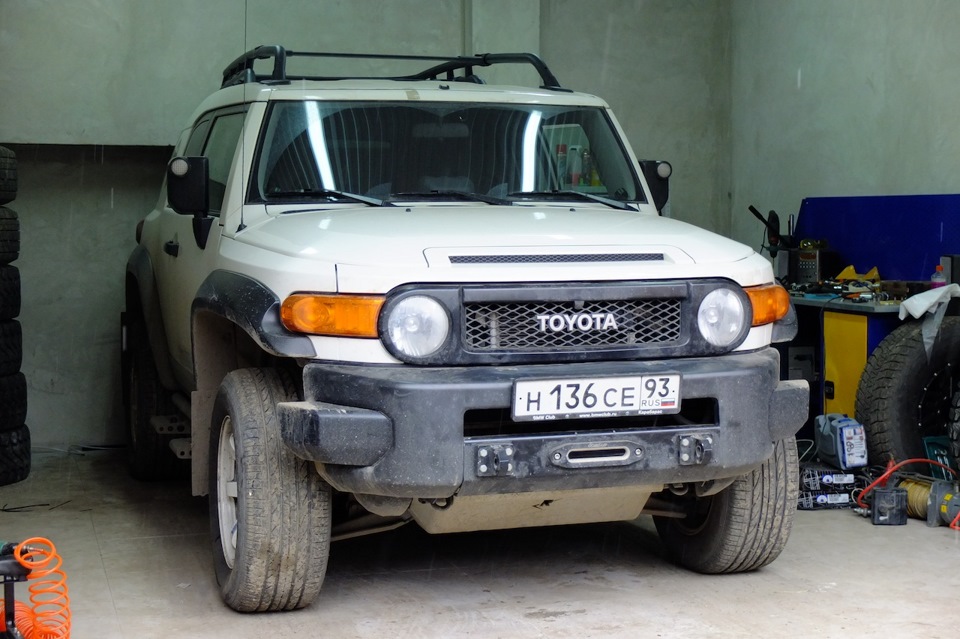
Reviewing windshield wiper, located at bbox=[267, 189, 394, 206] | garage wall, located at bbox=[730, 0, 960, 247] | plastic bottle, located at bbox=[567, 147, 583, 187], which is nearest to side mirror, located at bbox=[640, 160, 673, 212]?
plastic bottle, located at bbox=[567, 147, 583, 187]

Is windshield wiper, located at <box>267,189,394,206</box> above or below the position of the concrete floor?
above

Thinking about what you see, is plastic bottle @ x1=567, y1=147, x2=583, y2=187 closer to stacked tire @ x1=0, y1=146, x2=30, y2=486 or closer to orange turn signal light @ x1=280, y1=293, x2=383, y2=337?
orange turn signal light @ x1=280, y1=293, x2=383, y2=337

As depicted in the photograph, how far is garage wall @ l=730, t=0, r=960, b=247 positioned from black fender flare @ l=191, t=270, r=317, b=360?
4070 mm

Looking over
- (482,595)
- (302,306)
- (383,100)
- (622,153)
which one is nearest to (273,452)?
(302,306)

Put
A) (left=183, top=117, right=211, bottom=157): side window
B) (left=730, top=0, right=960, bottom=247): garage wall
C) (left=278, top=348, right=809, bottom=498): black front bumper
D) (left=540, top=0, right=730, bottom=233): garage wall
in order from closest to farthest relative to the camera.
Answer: (left=278, top=348, right=809, bottom=498): black front bumper
(left=183, top=117, right=211, bottom=157): side window
(left=730, top=0, right=960, bottom=247): garage wall
(left=540, top=0, right=730, bottom=233): garage wall

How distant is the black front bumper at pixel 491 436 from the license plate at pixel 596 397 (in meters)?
0.03

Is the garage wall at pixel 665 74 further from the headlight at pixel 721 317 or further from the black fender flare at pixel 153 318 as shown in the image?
the headlight at pixel 721 317

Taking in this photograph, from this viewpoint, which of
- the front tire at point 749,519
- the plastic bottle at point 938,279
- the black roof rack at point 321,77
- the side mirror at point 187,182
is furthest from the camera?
the plastic bottle at point 938,279

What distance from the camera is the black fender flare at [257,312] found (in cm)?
352

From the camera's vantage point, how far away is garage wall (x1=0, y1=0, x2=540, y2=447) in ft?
22.3

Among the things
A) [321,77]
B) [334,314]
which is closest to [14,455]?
[321,77]

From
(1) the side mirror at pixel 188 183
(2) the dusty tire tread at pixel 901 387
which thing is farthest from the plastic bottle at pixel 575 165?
(2) the dusty tire tread at pixel 901 387

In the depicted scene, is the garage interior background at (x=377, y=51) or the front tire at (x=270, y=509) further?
the garage interior background at (x=377, y=51)

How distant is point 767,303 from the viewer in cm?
387
